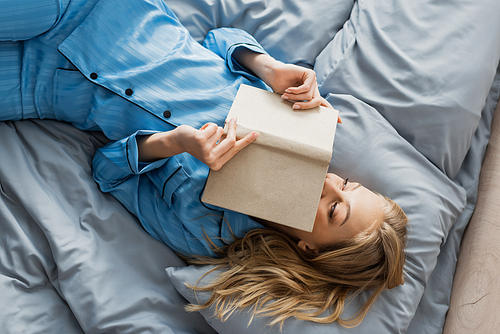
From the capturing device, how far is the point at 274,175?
76 centimetres

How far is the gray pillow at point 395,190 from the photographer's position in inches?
35.0

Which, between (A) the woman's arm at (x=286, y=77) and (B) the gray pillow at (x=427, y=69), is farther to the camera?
(B) the gray pillow at (x=427, y=69)

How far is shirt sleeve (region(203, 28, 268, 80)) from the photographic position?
95 centimetres

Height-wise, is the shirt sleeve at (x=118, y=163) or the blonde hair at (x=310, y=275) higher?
the shirt sleeve at (x=118, y=163)

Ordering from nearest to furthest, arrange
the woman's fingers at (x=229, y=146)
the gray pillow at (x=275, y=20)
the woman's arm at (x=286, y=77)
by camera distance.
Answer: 1. the woman's fingers at (x=229, y=146)
2. the woman's arm at (x=286, y=77)
3. the gray pillow at (x=275, y=20)

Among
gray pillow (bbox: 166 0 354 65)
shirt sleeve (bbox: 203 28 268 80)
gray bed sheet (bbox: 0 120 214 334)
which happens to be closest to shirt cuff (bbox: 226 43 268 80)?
shirt sleeve (bbox: 203 28 268 80)

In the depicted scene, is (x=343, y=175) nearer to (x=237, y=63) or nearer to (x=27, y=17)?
(x=237, y=63)

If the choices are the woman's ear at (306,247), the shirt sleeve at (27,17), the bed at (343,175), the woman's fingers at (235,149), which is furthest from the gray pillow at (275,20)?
the woman's ear at (306,247)

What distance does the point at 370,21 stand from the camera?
105 cm

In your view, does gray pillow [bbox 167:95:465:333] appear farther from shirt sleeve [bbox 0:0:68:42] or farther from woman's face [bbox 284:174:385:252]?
shirt sleeve [bbox 0:0:68:42]

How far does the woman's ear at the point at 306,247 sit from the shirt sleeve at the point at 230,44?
0.48 metres

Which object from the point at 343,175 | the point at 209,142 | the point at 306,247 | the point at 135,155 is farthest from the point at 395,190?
the point at 135,155

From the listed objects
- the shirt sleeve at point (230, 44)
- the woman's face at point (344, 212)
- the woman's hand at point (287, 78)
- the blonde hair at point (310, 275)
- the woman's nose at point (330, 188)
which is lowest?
the blonde hair at point (310, 275)

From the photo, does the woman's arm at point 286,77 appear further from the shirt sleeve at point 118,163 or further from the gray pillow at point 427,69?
the shirt sleeve at point 118,163
